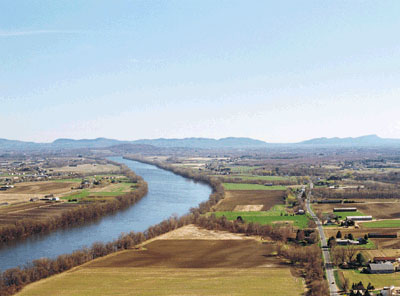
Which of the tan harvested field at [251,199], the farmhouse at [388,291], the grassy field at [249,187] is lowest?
the farmhouse at [388,291]

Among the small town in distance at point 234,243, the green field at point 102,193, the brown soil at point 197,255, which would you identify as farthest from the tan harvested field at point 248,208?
the green field at point 102,193

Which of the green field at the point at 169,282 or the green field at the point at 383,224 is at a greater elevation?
the green field at the point at 383,224

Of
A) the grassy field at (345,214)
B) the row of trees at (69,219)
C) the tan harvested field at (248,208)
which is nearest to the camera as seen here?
the row of trees at (69,219)

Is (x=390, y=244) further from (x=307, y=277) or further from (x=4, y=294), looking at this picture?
(x=4, y=294)

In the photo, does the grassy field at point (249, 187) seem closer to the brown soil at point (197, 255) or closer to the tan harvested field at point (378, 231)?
the tan harvested field at point (378, 231)

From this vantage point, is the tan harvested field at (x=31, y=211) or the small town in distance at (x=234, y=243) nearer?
the small town in distance at (x=234, y=243)

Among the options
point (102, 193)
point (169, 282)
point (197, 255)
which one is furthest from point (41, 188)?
point (169, 282)

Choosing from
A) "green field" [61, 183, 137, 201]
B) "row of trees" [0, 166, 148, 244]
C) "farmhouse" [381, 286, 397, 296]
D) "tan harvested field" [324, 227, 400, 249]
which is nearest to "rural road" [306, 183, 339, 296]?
"tan harvested field" [324, 227, 400, 249]

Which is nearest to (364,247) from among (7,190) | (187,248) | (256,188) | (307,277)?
(307,277)
